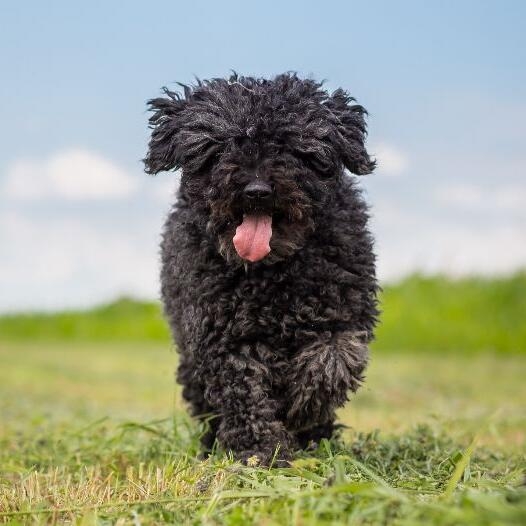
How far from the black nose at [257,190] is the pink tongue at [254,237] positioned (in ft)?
0.62

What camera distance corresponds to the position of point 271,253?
5.02m

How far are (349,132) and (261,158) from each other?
0.81 metres

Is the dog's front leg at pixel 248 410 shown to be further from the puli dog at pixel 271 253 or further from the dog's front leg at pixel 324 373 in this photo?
the dog's front leg at pixel 324 373

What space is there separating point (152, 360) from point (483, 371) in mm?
6315

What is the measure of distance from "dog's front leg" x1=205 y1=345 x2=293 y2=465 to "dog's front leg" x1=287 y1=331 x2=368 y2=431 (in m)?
0.16

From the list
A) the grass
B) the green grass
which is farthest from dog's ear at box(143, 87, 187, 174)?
the green grass

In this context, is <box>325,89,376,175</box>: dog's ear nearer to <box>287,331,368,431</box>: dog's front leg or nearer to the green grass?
<box>287,331,368,431</box>: dog's front leg

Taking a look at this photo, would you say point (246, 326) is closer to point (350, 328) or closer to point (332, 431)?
point (350, 328)

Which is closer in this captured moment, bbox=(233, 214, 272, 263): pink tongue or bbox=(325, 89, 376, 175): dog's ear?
bbox=(233, 214, 272, 263): pink tongue

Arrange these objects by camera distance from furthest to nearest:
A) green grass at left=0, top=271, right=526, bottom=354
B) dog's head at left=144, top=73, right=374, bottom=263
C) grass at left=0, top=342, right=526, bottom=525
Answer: green grass at left=0, top=271, right=526, bottom=354
dog's head at left=144, top=73, right=374, bottom=263
grass at left=0, top=342, right=526, bottom=525

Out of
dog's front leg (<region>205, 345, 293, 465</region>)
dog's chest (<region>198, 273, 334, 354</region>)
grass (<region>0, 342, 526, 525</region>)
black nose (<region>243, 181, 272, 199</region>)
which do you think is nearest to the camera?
grass (<region>0, 342, 526, 525</region>)

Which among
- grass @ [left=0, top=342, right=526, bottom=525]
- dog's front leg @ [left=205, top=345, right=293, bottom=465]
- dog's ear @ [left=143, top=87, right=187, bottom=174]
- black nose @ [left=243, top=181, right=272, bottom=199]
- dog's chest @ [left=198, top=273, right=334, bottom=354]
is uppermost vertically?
dog's ear @ [left=143, top=87, right=187, bottom=174]

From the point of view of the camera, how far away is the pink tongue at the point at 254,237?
491 cm

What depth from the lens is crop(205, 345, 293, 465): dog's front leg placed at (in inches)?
200
